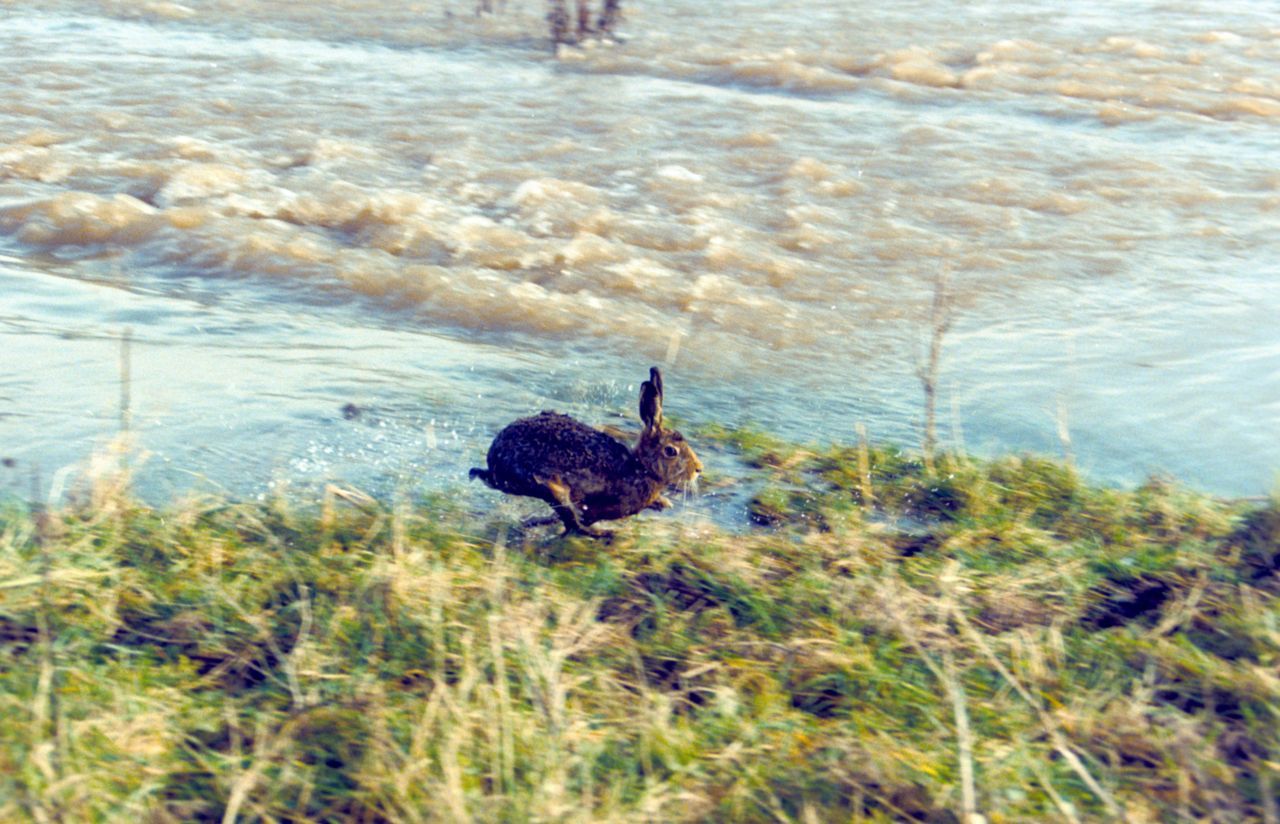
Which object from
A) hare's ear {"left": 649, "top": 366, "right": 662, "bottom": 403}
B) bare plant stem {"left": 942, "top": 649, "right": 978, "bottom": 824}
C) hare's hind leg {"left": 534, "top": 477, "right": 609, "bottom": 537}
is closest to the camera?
bare plant stem {"left": 942, "top": 649, "right": 978, "bottom": 824}

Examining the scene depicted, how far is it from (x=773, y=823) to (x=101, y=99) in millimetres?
9469

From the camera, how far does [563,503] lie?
12.5 feet

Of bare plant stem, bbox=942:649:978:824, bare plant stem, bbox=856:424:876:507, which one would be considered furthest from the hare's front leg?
bare plant stem, bbox=942:649:978:824

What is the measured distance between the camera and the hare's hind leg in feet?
12.5

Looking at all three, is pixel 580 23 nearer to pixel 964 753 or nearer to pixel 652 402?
pixel 652 402

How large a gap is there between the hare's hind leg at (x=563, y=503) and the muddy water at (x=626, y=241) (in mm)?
712

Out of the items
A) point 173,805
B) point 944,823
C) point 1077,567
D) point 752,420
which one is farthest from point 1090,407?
point 173,805

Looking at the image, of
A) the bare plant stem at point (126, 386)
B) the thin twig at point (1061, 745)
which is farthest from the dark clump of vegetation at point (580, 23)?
the thin twig at point (1061, 745)

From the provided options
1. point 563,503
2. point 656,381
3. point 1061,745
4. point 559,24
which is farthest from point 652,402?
point 559,24

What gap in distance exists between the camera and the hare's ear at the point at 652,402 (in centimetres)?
398

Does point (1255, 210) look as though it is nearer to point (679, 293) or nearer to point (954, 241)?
point (954, 241)

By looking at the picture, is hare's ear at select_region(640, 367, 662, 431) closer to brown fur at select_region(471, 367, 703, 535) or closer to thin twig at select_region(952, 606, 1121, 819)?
brown fur at select_region(471, 367, 703, 535)

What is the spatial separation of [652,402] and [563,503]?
438 millimetres

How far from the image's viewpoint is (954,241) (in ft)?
25.4
